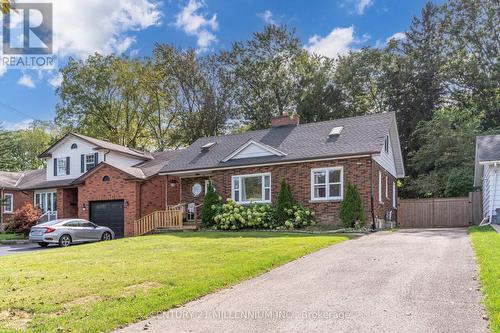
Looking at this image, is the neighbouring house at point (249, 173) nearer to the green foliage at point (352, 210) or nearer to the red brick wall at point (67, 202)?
the red brick wall at point (67, 202)

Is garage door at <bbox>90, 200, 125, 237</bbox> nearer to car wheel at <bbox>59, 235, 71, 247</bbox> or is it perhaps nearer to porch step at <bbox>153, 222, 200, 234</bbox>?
porch step at <bbox>153, 222, 200, 234</bbox>

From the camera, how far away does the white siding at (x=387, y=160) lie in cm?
2152

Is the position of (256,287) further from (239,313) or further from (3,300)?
(3,300)

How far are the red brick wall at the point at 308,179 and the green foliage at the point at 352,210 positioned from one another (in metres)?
0.63

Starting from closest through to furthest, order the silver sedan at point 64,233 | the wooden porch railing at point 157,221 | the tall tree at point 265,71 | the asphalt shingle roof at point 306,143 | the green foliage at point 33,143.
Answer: the silver sedan at point 64,233 < the asphalt shingle roof at point 306,143 < the wooden porch railing at point 157,221 < the tall tree at point 265,71 < the green foliage at point 33,143

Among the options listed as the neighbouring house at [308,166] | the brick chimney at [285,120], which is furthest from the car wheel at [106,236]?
the brick chimney at [285,120]

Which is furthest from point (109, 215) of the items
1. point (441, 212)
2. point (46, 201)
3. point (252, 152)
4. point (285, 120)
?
point (441, 212)

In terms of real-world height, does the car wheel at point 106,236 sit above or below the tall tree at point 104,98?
below

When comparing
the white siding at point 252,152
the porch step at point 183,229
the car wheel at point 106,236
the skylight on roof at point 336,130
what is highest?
the skylight on roof at point 336,130

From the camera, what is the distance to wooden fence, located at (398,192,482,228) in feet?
77.0

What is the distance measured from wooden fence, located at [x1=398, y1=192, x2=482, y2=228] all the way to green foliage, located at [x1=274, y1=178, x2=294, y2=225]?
8309 mm

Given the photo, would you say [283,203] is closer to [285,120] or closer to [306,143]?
[306,143]

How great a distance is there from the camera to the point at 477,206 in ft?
76.5

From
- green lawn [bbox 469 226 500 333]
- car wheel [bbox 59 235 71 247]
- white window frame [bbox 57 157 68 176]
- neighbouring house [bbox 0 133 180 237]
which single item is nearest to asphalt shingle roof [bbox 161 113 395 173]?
neighbouring house [bbox 0 133 180 237]
